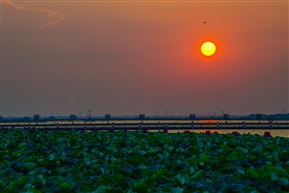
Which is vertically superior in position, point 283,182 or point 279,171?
point 279,171

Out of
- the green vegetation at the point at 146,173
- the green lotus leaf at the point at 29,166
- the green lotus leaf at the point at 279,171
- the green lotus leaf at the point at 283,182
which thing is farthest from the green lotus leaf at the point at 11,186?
the green lotus leaf at the point at 279,171

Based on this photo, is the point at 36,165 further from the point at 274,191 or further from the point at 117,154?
the point at 274,191

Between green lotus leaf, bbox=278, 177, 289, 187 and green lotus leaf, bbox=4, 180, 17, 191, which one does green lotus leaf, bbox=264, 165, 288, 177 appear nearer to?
green lotus leaf, bbox=278, 177, 289, 187

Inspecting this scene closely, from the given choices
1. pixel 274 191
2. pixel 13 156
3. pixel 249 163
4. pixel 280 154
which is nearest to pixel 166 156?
pixel 249 163

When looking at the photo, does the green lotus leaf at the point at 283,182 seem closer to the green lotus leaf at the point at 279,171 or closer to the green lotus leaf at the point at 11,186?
the green lotus leaf at the point at 279,171

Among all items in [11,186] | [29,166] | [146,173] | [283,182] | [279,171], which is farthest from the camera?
[29,166]

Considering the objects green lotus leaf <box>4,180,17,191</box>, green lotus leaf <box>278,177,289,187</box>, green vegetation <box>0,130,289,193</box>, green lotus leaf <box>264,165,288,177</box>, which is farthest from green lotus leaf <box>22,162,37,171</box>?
green lotus leaf <box>278,177,289,187</box>

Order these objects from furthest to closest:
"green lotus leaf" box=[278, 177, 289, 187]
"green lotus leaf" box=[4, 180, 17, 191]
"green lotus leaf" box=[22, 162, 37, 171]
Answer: "green lotus leaf" box=[22, 162, 37, 171]
"green lotus leaf" box=[278, 177, 289, 187]
"green lotus leaf" box=[4, 180, 17, 191]

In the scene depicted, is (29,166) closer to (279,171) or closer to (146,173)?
(146,173)

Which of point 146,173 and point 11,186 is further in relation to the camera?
point 146,173

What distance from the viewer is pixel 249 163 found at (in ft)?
32.5

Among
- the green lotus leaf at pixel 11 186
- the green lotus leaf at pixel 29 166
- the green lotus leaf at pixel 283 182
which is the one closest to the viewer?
the green lotus leaf at pixel 11 186

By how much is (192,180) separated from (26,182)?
7.57 feet

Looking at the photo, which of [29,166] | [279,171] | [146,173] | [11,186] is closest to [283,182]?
[279,171]
